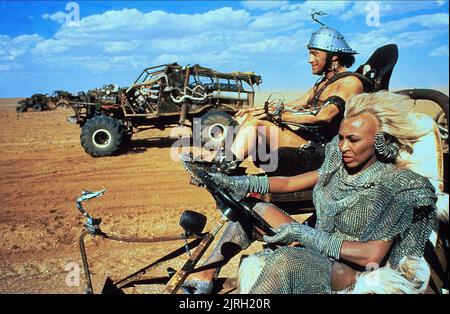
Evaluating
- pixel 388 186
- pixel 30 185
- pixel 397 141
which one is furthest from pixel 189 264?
pixel 30 185

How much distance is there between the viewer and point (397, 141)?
253 cm

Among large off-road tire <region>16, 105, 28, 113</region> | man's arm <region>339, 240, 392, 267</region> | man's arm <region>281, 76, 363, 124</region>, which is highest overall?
man's arm <region>281, 76, 363, 124</region>

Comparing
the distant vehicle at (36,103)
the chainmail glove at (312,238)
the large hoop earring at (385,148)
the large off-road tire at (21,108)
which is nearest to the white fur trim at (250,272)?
the chainmail glove at (312,238)

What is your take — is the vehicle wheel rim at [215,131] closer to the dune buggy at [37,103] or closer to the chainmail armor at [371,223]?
the chainmail armor at [371,223]

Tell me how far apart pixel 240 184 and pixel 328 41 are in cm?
228

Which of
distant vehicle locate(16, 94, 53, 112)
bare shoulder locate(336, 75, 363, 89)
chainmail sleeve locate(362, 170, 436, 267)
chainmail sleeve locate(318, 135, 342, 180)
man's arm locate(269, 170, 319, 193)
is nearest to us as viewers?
chainmail sleeve locate(362, 170, 436, 267)

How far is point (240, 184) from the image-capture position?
2.91 m

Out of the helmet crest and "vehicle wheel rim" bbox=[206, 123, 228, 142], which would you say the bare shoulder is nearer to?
the helmet crest

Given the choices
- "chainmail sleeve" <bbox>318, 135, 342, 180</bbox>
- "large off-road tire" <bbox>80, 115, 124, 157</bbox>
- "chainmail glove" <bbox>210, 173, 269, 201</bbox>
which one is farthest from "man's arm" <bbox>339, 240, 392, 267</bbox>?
"large off-road tire" <bbox>80, 115, 124, 157</bbox>

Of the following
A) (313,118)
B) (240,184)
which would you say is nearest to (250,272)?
(240,184)

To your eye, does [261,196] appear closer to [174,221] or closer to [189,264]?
[189,264]

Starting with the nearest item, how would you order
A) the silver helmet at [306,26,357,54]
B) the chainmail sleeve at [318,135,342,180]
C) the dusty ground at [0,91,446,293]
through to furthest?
the chainmail sleeve at [318,135,342,180] → the dusty ground at [0,91,446,293] → the silver helmet at [306,26,357,54]

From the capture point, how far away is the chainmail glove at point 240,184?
2.85m

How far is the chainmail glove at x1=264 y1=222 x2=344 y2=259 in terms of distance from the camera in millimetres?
2324
